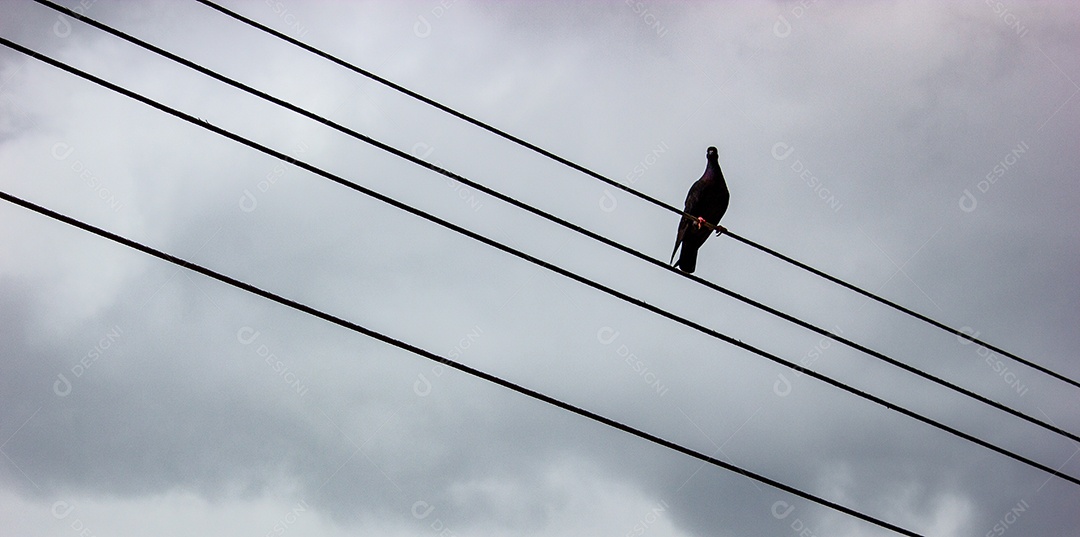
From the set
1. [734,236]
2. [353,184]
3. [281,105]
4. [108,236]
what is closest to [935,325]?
[734,236]

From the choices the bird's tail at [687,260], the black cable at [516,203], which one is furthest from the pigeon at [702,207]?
the black cable at [516,203]

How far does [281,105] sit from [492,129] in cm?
103

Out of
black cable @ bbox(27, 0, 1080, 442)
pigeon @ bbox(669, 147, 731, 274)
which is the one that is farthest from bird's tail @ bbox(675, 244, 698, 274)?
black cable @ bbox(27, 0, 1080, 442)

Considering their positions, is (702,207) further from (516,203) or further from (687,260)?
(516,203)

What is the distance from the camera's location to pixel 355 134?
4.12 m

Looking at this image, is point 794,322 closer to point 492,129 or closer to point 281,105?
point 492,129

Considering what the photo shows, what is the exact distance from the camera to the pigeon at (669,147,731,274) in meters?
7.50

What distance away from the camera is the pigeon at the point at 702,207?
750cm

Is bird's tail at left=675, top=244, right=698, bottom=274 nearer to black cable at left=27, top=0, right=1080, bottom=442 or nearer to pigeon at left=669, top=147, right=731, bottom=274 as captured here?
pigeon at left=669, top=147, right=731, bottom=274

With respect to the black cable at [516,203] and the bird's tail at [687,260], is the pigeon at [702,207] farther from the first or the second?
the black cable at [516,203]

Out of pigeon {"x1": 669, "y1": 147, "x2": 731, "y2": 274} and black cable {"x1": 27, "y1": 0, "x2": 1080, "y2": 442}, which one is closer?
black cable {"x1": 27, "y1": 0, "x2": 1080, "y2": 442}

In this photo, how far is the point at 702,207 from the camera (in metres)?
7.91

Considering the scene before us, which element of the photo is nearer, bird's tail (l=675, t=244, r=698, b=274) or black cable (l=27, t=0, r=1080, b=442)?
black cable (l=27, t=0, r=1080, b=442)

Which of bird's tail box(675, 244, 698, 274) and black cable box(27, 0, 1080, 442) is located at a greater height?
bird's tail box(675, 244, 698, 274)
